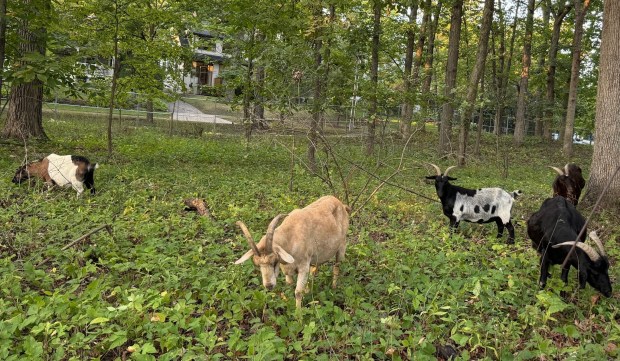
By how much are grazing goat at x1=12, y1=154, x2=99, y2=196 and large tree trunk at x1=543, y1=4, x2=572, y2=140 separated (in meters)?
24.4

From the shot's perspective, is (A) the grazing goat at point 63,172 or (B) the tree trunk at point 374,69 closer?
(A) the grazing goat at point 63,172

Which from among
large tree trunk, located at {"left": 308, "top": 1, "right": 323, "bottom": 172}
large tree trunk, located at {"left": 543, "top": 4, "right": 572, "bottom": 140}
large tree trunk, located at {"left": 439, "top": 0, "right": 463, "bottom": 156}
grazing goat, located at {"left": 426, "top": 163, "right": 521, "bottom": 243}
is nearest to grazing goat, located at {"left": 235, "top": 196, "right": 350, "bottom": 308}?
grazing goat, located at {"left": 426, "top": 163, "right": 521, "bottom": 243}

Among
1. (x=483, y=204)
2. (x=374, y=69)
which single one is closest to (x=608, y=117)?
(x=483, y=204)

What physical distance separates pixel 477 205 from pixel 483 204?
10 cm

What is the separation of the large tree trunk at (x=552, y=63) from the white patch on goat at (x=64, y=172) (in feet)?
80.7

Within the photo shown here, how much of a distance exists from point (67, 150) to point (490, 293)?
12.0 meters

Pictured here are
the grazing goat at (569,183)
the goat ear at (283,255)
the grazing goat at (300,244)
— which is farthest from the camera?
the grazing goat at (569,183)

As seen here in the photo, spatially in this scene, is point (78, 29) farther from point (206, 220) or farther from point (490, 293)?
point (490, 293)

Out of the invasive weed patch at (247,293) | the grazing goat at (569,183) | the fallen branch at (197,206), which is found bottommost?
the invasive weed patch at (247,293)

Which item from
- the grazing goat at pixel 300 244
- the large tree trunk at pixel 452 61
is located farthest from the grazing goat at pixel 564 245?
the large tree trunk at pixel 452 61

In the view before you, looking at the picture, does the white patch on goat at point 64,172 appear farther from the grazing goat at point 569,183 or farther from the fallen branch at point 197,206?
the grazing goat at point 569,183

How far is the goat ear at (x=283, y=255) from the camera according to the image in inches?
175

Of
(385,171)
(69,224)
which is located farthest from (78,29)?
(385,171)

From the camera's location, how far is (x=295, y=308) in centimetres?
467
